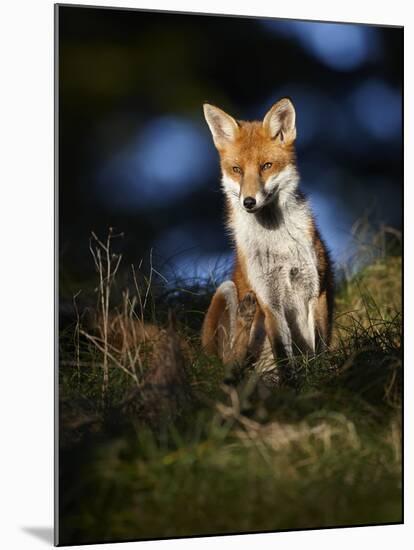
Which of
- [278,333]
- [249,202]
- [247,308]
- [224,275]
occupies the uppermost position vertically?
[249,202]

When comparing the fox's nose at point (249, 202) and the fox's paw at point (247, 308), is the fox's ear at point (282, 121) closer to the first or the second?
the fox's nose at point (249, 202)

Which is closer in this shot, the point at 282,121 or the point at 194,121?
the point at 194,121

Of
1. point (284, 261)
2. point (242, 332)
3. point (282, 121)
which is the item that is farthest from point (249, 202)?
point (242, 332)

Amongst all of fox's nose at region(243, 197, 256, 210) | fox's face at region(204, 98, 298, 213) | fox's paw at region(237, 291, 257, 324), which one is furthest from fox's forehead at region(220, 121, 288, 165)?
fox's paw at region(237, 291, 257, 324)

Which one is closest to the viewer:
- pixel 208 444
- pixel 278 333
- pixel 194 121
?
pixel 208 444

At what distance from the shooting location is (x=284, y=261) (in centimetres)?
640

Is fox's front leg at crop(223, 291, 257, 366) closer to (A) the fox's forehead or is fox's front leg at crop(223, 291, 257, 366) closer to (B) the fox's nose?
(B) the fox's nose

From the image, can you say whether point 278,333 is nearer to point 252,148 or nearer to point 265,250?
point 265,250

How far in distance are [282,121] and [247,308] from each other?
41.7 inches

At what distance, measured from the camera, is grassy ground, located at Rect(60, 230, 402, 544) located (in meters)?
5.84

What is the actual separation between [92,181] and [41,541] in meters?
1.89

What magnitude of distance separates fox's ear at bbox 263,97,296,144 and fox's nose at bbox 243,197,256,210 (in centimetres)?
38

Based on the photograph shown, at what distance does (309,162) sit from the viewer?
21.1ft

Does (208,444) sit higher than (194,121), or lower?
lower
